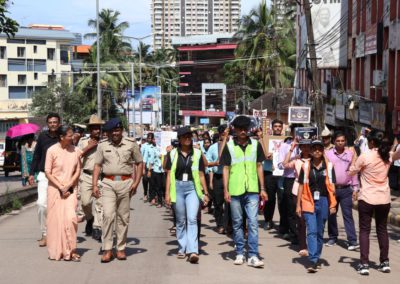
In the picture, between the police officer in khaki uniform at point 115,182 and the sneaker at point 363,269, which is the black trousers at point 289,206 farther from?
the police officer in khaki uniform at point 115,182

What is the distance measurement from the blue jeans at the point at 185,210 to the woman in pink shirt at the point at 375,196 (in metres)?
2.10

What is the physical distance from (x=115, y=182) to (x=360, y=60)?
79.0ft

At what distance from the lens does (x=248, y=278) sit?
780cm

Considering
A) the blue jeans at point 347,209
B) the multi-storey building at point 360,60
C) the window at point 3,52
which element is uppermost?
the window at point 3,52

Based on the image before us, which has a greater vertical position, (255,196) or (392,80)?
(392,80)

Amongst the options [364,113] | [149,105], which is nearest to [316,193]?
[364,113]

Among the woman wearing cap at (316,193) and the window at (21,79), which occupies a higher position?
the window at (21,79)

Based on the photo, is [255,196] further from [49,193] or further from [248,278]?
[49,193]

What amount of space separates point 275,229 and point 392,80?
14050 mm

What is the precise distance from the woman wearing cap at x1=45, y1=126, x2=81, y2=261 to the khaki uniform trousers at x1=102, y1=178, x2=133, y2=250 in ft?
1.57

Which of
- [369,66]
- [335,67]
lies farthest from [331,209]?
[335,67]

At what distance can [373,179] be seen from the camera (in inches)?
324

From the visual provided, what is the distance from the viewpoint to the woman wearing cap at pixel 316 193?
8492 mm

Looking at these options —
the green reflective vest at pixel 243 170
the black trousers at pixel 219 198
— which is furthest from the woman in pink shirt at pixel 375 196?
the black trousers at pixel 219 198
